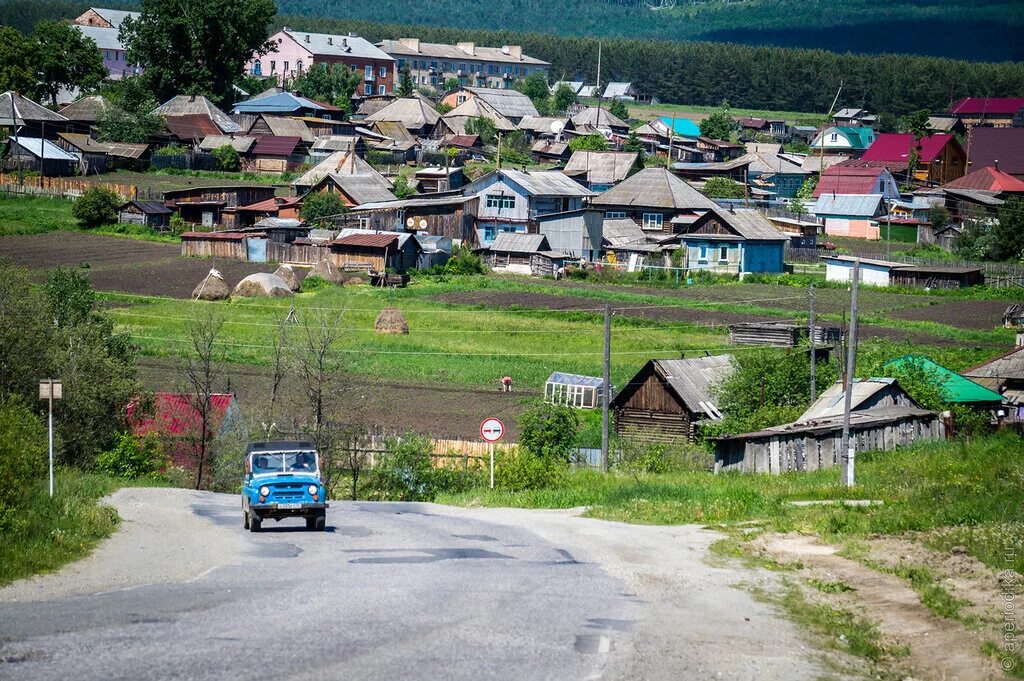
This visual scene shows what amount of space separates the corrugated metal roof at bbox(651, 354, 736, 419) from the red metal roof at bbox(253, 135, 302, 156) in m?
65.6

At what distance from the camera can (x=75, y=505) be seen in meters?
19.9

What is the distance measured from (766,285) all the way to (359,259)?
23.5 meters

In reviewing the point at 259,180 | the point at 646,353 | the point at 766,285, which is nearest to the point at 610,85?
the point at 259,180

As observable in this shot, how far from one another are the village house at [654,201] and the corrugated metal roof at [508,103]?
54.3 meters

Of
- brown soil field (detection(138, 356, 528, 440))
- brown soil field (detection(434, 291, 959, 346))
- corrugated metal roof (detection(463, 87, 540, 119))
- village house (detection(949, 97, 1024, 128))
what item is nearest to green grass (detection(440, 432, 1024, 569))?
brown soil field (detection(138, 356, 528, 440))

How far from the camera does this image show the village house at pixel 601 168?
10181cm

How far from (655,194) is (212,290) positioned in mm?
35531

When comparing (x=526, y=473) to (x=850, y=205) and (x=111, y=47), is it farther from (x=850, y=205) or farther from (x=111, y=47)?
(x=111, y=47)

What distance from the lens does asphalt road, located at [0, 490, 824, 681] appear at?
39.4 feet

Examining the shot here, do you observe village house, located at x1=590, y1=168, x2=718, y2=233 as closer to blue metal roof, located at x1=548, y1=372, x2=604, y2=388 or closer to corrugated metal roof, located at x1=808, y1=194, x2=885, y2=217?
corrugated metal roof, located at x1=808, y1=194, x2=885, y2=217

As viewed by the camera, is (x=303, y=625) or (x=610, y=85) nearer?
(x=303, y=625)

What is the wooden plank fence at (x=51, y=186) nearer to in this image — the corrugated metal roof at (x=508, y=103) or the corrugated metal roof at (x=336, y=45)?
the corrugated metal roof at (x=508, y=103)

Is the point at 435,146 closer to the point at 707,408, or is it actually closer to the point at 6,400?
the point at 707,408

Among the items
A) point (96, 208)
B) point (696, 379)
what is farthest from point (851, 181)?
point (696, 379)
